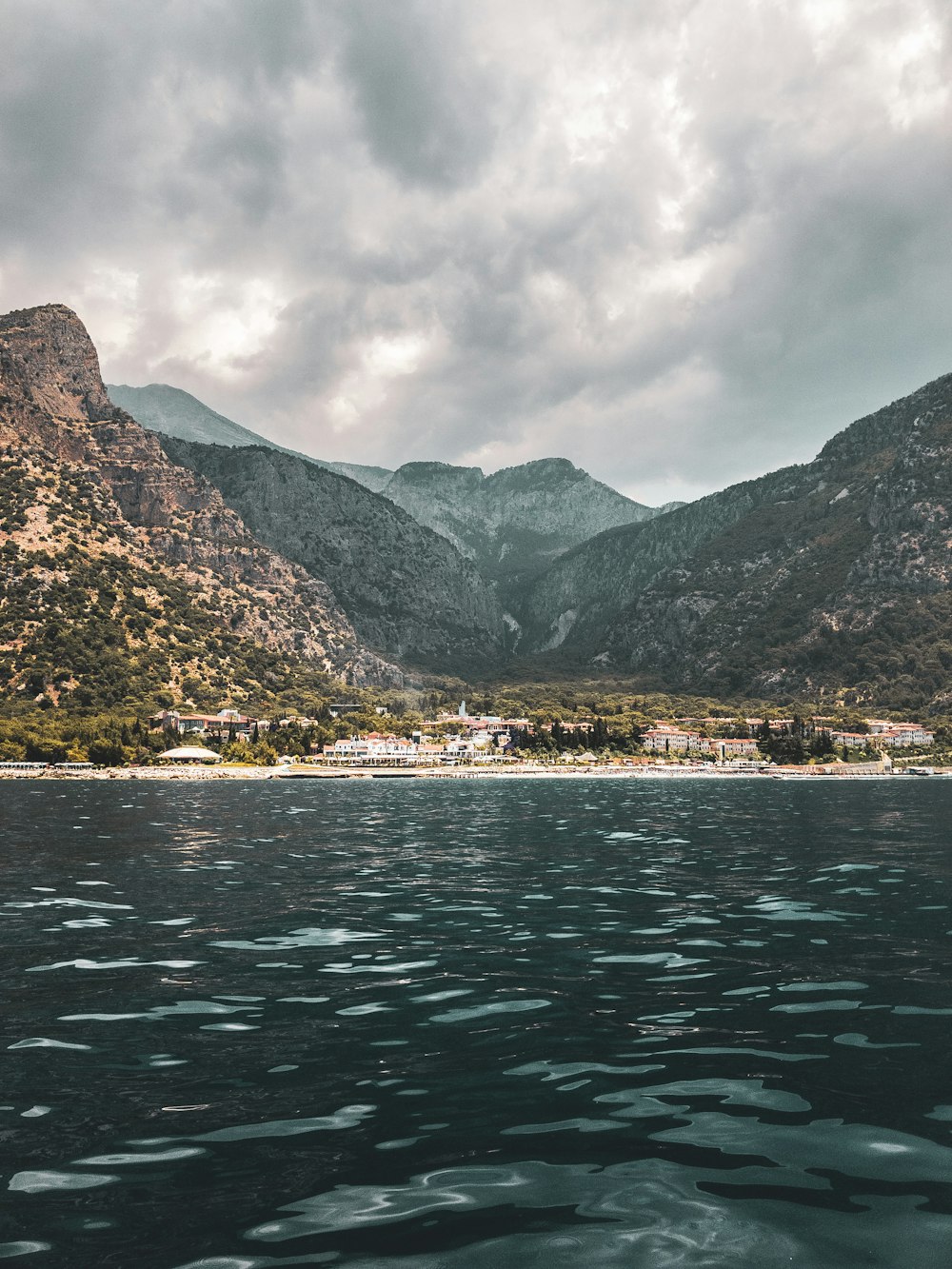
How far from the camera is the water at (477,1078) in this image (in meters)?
6.36

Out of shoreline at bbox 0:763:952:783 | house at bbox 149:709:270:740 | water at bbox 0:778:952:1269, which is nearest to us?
water at bbox 0:778:952:1269

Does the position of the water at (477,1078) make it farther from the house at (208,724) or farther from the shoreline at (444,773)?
the house at (208,724)

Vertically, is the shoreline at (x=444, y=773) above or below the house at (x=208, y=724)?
below

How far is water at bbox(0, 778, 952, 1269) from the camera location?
6.36m

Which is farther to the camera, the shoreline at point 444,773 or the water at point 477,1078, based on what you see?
the shoreline at point 444,773

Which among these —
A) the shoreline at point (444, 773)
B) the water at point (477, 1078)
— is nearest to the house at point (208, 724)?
the shoreline at point (444, 773)

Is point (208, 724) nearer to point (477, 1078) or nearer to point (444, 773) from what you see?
point (444, 773)

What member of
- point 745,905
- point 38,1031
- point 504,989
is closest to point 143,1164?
point 38,1031

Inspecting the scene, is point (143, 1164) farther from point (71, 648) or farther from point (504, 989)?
point (71, 648)

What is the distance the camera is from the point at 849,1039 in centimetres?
1112

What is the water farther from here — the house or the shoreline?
the house

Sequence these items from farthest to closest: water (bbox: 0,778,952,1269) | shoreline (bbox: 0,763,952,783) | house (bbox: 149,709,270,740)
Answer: house (bbox: 149,709,270,740) < shoreline (bbox: 0,763,952,783) < water (bbox: 0,778,952,1269)

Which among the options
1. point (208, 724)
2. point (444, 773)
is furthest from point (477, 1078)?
point (208, 724)

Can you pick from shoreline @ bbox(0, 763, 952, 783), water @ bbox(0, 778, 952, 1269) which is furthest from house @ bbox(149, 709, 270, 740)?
water @ bbox(0, 778, 952, 1269)
